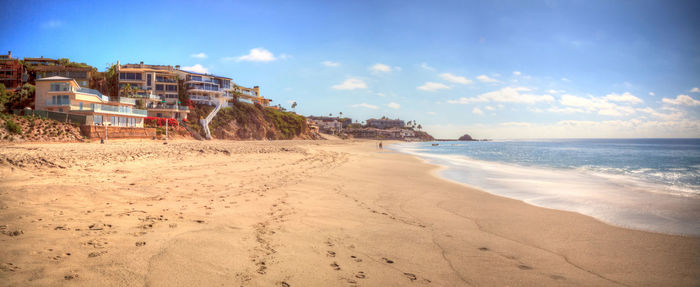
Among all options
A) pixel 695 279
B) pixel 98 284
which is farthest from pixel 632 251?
pixel 98 284

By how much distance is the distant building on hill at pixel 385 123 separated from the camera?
184625 mm

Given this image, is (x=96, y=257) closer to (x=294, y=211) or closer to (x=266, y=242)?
(x=266, y=242)

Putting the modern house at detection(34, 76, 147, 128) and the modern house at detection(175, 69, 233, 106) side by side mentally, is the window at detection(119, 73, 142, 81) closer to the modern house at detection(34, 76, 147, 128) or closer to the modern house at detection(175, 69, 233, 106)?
the modern house at detection(175, 69, 233, 106)

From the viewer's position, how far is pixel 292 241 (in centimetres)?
490

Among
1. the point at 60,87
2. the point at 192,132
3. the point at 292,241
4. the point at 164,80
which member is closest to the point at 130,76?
the point at 164,80

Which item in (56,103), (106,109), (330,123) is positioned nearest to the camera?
(106,109)

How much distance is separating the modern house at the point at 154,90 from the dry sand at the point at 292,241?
43.9m

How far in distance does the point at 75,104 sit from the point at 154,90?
20326 mm

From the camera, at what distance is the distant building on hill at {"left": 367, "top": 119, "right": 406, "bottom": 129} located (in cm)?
18462

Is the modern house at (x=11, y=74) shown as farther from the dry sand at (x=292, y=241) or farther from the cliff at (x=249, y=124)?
the dry sand at (x=292, y=241)

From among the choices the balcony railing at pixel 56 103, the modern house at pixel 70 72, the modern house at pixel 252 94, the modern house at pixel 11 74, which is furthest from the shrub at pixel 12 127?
the modern house at pixel 252 94

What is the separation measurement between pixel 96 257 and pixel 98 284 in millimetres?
→ 782

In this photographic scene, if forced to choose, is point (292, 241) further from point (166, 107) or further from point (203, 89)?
point (203, 89)

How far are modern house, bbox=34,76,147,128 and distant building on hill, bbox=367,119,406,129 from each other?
6073 inches
